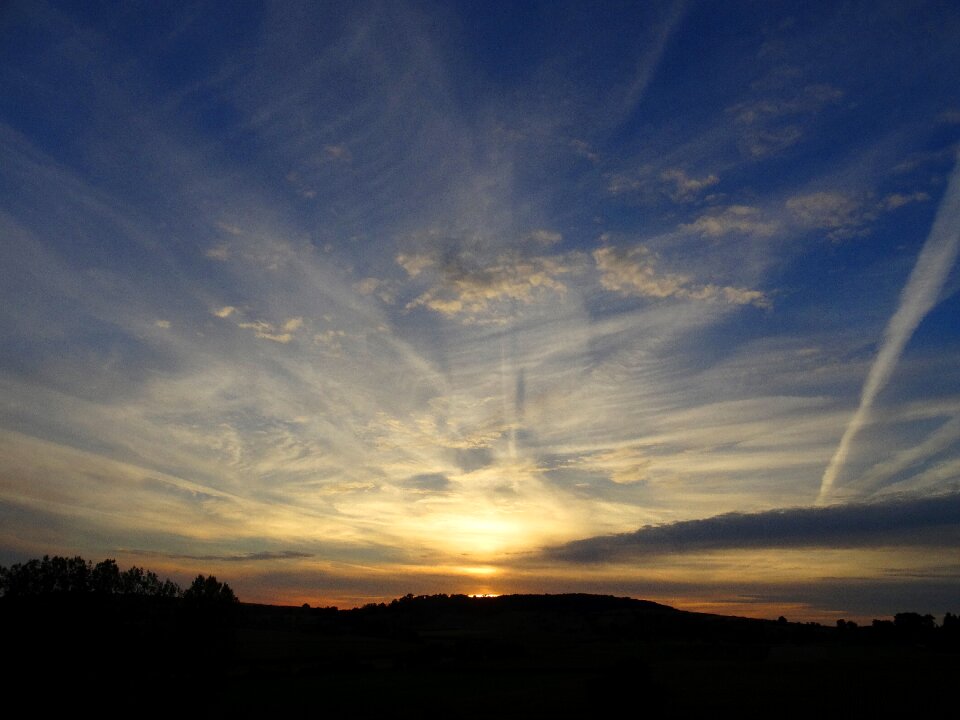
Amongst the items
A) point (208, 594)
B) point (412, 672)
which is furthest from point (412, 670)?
point (208, 594)

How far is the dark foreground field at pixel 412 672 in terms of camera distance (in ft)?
199

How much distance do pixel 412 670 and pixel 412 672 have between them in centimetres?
260

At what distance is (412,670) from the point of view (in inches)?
4134

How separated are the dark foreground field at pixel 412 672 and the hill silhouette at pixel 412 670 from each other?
19cm

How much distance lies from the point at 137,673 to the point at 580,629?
141082mm

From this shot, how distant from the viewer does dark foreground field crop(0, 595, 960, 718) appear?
199 ft

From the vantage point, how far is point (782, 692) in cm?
7275

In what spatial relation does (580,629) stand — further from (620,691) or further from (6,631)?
(6,631)

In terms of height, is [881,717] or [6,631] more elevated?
[6,631]

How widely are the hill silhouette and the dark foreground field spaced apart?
0.62ft

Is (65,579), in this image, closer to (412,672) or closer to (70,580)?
(70,580)

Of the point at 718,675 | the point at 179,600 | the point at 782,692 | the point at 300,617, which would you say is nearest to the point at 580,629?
the point at 300,617

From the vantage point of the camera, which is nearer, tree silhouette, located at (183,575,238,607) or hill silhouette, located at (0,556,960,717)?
hill silhouette, located at (0,556,960,717)

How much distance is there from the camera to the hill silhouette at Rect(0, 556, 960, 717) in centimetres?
6119
